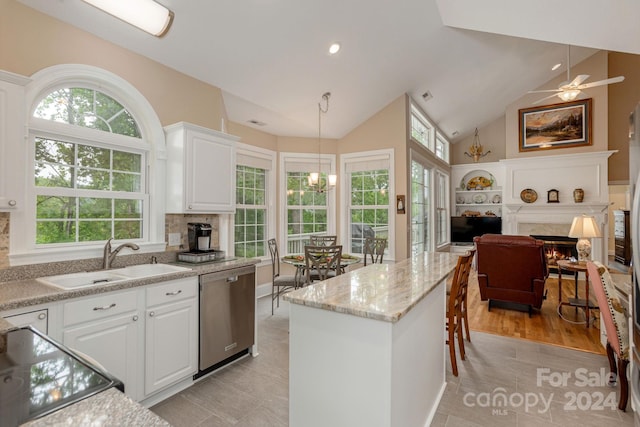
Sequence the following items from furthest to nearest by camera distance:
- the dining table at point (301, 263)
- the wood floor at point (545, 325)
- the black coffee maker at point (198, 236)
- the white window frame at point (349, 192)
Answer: the white window frame at point (349, 192), the dining table at point (301, 263), the wood floor at point (545, 325), the black coffee maker at point (198, 236)

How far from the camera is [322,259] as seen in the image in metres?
3.78

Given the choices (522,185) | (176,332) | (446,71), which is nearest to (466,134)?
(522,185)

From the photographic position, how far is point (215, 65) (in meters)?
3.28

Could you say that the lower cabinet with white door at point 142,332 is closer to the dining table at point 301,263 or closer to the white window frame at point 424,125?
the dining table at point 301,263

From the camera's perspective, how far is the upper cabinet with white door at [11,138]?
1949 millimetres

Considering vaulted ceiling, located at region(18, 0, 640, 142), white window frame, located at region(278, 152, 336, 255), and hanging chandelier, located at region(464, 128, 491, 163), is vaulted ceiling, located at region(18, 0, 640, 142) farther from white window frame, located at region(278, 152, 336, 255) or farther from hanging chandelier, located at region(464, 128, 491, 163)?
hanging chandelier, located at region(464, 128, 491, 163)

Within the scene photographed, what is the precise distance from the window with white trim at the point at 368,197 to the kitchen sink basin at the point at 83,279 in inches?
157

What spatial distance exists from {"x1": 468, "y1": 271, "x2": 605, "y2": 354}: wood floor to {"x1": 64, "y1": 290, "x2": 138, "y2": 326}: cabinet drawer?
→ 375cm

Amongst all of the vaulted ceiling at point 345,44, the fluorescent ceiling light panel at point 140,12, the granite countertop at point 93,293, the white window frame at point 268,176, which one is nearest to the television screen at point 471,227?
the vaulted ceiling at point 345,44

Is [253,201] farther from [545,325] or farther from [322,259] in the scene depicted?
[545,325]

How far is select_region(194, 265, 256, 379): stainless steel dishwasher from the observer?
8.67 feet

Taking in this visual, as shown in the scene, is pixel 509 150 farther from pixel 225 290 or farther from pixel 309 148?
pixel 225 290

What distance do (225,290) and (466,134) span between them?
8.28 metres

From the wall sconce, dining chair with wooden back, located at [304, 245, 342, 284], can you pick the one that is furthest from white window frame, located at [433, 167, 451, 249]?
dining chair with wooden back, located at [304, 245, 342, 284]
